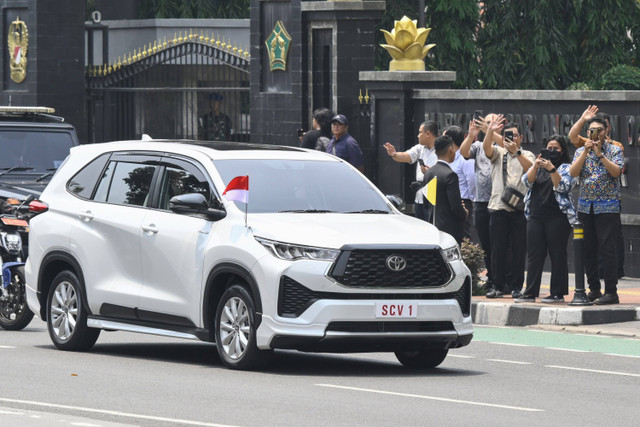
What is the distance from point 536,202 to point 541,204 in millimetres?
68

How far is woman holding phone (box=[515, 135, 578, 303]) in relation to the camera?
53.2ft

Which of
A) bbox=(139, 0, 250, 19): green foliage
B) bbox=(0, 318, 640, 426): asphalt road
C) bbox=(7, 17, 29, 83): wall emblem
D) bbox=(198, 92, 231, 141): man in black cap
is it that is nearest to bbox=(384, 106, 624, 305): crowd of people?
bbox=(0, 318, 640, 426): asphalt road

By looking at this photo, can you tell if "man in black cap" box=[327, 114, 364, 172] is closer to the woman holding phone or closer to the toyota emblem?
the woman holding phone

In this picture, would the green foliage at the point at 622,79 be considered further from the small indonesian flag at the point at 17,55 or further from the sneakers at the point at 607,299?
the sneakers at the point at 607,299

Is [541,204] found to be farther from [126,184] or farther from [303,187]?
[126,184]

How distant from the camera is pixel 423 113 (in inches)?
907

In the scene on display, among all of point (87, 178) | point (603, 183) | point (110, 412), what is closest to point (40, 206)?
point (87, 178)

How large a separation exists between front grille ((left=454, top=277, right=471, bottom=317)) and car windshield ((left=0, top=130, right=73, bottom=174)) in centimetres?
967

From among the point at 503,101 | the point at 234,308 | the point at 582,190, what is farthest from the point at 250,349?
the point at 503,101

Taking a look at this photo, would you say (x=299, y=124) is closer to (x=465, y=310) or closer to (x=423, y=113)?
(x=423, y=113)

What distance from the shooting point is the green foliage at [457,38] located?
121 feet

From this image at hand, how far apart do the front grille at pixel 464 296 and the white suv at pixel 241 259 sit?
0.8 inches

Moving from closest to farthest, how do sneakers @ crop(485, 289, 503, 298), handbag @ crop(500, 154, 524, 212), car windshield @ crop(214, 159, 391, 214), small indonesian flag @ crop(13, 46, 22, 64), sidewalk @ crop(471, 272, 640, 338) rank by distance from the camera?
car windshield @ crop(214, 159, 391, 214)
sidewalk @ crop(471, 272, 640, 338)
handbag @ crop(500, 154, 524, 212)
sneakers @ crop(485, 289, 503, 298)
small indonesian flag @ crop(13, 46, 22, 64)

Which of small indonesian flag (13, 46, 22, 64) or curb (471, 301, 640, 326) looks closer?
curb (471, 301, 640, 326)
